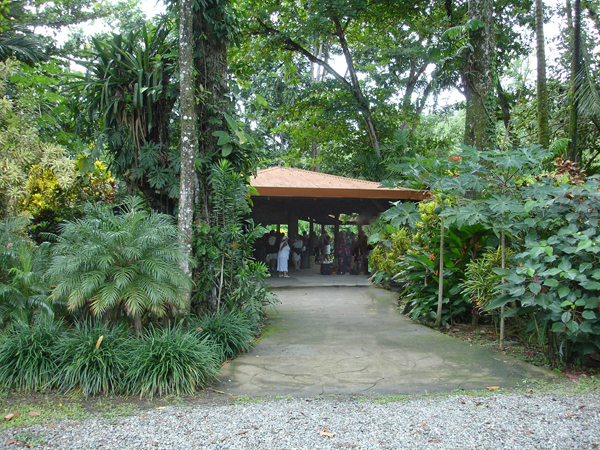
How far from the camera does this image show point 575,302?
14.8ft

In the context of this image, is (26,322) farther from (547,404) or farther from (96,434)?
(547,404)

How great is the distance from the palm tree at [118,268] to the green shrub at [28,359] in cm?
41

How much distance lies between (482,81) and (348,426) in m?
7.05

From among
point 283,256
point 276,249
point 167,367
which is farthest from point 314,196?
point 167,367

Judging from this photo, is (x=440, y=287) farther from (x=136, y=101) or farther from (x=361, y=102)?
(x=361, y=102)

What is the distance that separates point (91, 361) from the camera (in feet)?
14.3

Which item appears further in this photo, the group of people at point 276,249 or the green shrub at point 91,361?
the group of people at point 276,249

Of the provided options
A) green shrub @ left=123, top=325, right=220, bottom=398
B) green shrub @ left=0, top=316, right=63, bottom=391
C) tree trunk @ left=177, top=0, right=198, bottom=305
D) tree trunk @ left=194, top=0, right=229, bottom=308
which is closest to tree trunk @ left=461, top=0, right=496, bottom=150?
tree trunk @ left=194, top=0, right=229, bottom=308

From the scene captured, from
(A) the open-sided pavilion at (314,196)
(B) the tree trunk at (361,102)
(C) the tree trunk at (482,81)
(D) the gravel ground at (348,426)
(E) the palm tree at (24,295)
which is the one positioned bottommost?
(D) the gravel ground at (348,426)

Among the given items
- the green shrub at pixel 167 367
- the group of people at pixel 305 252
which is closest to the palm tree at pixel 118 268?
the green shrub at pixel 167 367

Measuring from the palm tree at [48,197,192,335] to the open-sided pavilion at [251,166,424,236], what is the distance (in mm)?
4490

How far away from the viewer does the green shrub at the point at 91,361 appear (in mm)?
4243

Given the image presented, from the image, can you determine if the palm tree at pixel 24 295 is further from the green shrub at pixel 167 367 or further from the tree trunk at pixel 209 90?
the tree trunk at pixel 209 90

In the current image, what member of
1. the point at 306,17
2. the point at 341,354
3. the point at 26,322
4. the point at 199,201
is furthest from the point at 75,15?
the point at 341,354
